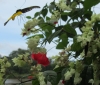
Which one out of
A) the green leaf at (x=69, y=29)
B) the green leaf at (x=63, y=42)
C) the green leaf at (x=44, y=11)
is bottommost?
the green leaf at (x=63, y=42)

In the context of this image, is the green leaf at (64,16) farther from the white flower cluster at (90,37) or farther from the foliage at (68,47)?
the white flower cluster at (90,37)

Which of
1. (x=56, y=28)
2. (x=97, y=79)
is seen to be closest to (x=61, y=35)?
(x=56, y=28)

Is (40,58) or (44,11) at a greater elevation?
(44,11)

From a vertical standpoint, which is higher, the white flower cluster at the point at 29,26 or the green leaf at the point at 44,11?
the green leaf at the point at 44,11

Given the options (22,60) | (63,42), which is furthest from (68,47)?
(22,60)

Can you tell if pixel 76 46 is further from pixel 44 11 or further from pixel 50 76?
pixel 44 11

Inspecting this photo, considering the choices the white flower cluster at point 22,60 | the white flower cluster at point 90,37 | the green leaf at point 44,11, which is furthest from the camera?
the green leaf at point 44,11

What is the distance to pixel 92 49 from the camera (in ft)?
1.56

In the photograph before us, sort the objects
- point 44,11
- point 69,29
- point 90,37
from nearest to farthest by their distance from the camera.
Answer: point 90,37
point 69,29
point 44,11

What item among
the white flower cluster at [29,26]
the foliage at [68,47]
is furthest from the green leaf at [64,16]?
the white flower cluster at [29,26]

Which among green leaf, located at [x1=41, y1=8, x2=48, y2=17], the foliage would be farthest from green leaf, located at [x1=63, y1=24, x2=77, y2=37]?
green leaf, located at [x1=41, y1=8, x2=48, y2=17]

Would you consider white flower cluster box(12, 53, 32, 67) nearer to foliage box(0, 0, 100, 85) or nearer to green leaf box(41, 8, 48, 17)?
foliage box(0, 0, 100, 85)

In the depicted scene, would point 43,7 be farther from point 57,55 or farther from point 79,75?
point 79,75

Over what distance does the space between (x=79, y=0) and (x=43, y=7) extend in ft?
0.42
